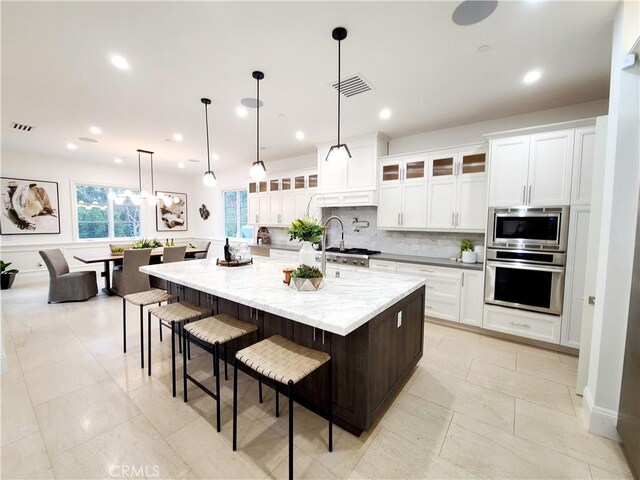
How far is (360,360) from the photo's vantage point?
1708 millimetres

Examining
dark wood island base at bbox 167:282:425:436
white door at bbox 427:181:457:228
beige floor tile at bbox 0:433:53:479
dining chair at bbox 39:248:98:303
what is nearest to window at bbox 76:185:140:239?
dining chair at bbox 39:248:98:303

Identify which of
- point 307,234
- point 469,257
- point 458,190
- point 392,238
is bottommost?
point 469,257

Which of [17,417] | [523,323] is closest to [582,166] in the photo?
[523,323]

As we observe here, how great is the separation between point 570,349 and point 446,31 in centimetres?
344

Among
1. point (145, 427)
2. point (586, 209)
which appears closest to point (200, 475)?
point (145, 427)

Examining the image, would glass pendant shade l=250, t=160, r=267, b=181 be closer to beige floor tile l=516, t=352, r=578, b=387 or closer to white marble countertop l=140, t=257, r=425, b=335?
white marble countertop l=140, t=257, r=425, b=335

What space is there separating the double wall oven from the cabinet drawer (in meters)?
0.08

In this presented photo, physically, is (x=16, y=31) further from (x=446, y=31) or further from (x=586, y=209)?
(x=586, y=209)

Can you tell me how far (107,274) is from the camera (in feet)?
17.3

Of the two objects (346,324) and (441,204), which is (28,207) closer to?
(346,324)

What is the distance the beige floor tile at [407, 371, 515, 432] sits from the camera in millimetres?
2012

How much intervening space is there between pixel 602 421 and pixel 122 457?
316 centimetres

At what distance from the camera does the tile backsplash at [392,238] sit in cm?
407

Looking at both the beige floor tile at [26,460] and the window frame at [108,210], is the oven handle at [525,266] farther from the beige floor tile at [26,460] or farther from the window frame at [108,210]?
the window frame at [108,210]
